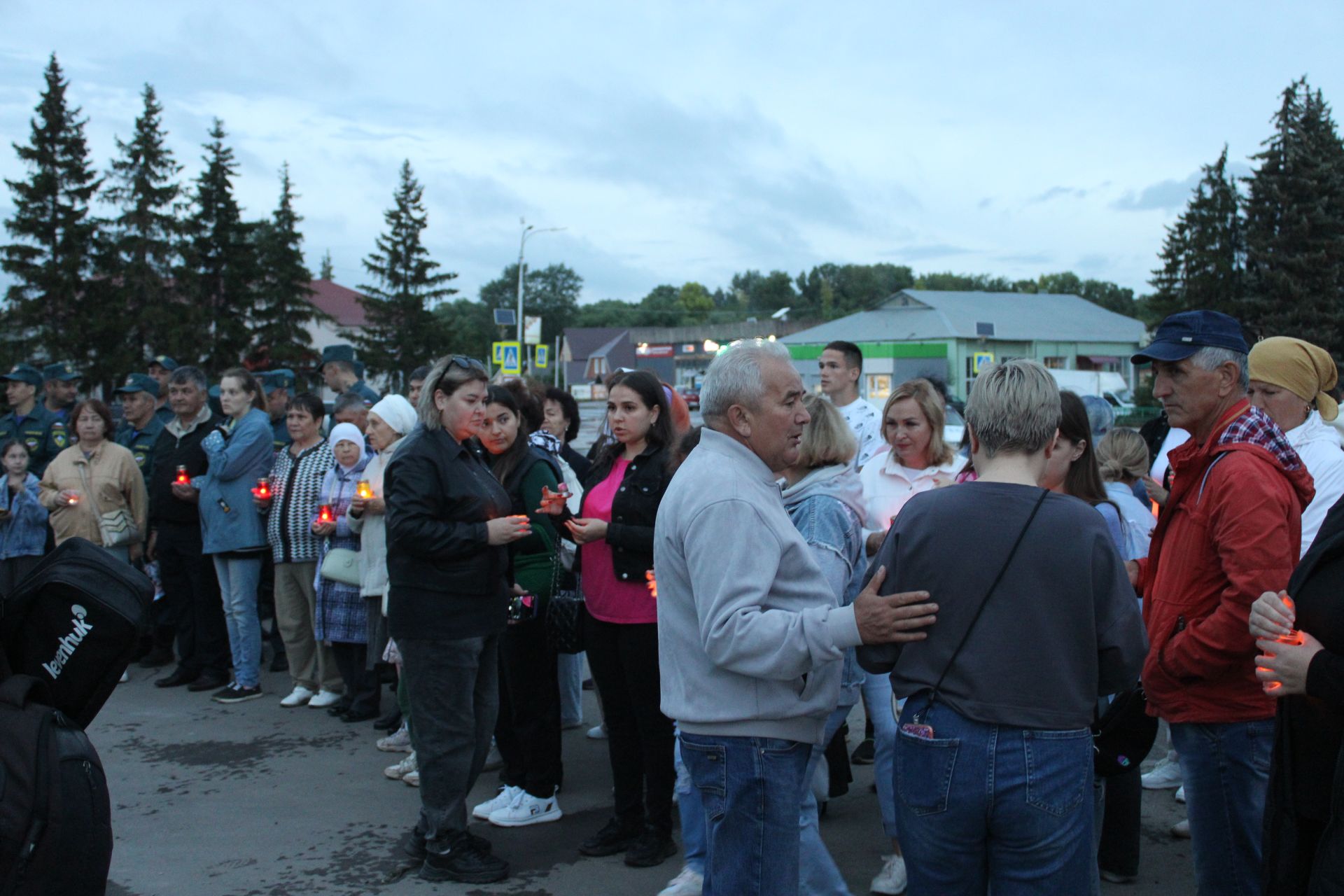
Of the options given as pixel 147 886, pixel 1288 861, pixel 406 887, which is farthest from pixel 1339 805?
pixel 147 886

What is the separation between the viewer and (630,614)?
4.50 meters

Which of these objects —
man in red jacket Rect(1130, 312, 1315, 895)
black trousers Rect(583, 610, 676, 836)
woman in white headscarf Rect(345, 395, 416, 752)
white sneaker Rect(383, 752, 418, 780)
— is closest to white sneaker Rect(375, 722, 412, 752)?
woman in white headscarf Rect(345, 395, 416, 752)

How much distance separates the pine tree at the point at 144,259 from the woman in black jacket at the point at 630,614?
35963 millimetres

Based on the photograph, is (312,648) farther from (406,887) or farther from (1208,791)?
(1208,791)

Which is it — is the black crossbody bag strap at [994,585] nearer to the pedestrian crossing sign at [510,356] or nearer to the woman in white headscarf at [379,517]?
the woman in white headscarf at [379,517]

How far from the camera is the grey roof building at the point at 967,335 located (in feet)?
176

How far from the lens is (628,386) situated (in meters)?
4.81

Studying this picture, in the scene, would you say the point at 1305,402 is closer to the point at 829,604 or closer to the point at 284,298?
the point at 829,604

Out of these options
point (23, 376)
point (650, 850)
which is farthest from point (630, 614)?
point (23, 376)

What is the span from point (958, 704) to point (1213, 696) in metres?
1.08

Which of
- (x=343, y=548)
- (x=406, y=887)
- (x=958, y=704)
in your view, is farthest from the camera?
(x=343, y=548)

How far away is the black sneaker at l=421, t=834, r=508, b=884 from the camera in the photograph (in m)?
4.37

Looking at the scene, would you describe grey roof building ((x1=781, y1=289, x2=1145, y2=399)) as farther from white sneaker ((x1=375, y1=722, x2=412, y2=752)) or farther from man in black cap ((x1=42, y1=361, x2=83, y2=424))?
white sneaker ((x1=375, y1=722, x2=412, y2=752))

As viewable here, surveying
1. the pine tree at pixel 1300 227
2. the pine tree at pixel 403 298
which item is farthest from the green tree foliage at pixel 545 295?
the pine tree at pixel 1300 227
